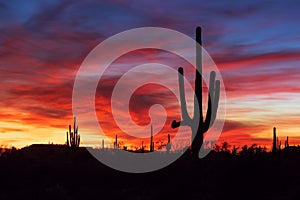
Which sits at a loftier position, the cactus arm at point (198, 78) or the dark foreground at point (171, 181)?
the cactus arm at point (198, 78)

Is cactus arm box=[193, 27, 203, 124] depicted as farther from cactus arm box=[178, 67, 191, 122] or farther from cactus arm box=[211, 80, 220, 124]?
cactus arm box=[178, 67, 191, 122]

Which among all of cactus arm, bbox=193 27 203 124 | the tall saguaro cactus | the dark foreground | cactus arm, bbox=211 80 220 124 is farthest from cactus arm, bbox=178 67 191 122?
the dark foreground

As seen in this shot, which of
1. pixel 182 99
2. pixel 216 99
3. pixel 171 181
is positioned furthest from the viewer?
pixel 182 99

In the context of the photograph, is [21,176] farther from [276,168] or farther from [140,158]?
[276,168]

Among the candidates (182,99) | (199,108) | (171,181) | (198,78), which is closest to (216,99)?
(199,108)

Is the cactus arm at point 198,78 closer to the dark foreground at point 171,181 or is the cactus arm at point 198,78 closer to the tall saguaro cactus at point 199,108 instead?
the tall saguaro cactus at point 199,108

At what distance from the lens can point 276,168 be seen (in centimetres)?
1852

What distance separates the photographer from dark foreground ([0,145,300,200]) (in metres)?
16.8

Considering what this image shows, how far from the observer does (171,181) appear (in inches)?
708

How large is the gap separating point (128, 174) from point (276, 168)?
5853mm

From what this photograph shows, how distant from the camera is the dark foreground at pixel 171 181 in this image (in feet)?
55.3

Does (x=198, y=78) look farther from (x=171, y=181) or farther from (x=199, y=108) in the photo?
(x=171, y=181)

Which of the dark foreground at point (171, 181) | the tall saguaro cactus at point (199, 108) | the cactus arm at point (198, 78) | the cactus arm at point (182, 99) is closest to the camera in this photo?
the dark foreground at point (171, 181)

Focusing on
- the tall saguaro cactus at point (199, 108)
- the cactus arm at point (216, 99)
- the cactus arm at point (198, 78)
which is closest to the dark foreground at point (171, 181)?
the tall saguaro cactus at point (199, 108)
